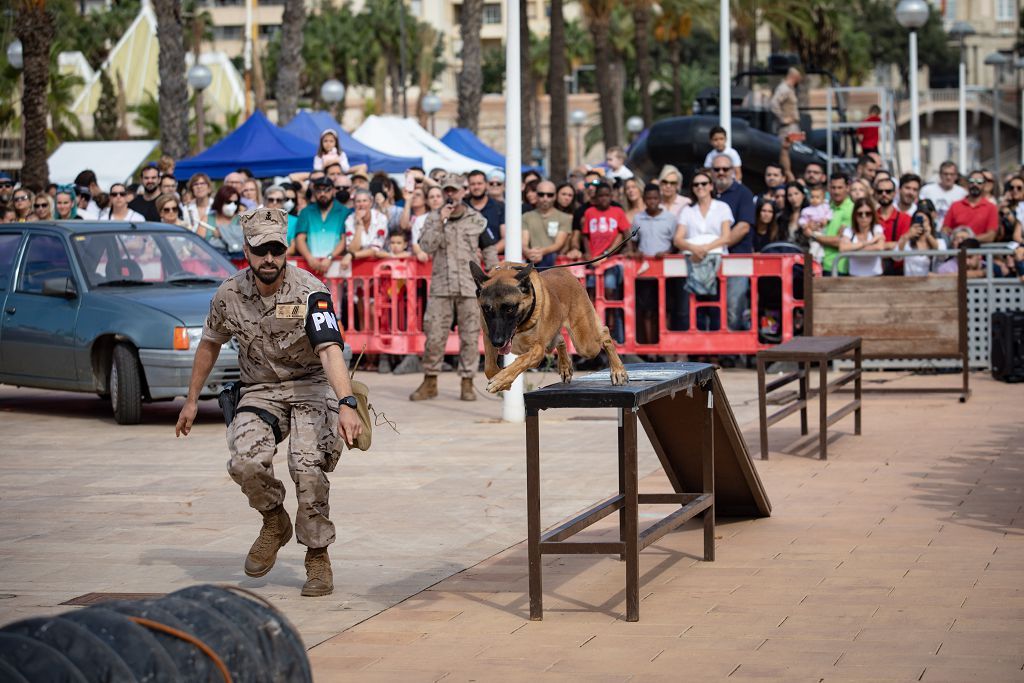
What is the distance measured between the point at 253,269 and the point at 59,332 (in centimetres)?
749

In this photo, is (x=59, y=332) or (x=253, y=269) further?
(x=59, y=332)

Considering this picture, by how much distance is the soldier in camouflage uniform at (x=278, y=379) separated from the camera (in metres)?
7.23

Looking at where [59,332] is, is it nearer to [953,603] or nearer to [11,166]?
[953,603]

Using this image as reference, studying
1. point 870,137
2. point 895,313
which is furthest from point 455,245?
point 870,137

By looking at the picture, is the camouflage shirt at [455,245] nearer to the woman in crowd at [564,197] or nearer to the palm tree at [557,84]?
the woman in crowd at [564,197]

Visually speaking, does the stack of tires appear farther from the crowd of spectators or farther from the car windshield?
the crowd of spectators

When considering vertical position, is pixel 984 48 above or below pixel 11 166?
above

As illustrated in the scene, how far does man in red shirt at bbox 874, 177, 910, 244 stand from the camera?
17.2m

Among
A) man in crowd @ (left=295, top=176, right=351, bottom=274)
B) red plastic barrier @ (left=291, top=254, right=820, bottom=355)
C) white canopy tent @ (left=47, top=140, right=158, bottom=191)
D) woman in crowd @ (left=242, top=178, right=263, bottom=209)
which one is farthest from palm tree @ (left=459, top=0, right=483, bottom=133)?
man in crowd @ (left=295, top=176, right=351, bottom=274)

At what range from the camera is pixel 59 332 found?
14.2 meters

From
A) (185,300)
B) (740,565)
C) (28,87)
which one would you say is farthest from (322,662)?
(28,87)

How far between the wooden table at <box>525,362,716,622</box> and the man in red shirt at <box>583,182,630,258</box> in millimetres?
8059

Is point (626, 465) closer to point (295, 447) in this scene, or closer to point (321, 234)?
point (295, 447)

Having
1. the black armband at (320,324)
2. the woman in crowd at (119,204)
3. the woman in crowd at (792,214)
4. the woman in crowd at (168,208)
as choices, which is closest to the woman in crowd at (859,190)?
the woman in crowd at (792,214)
